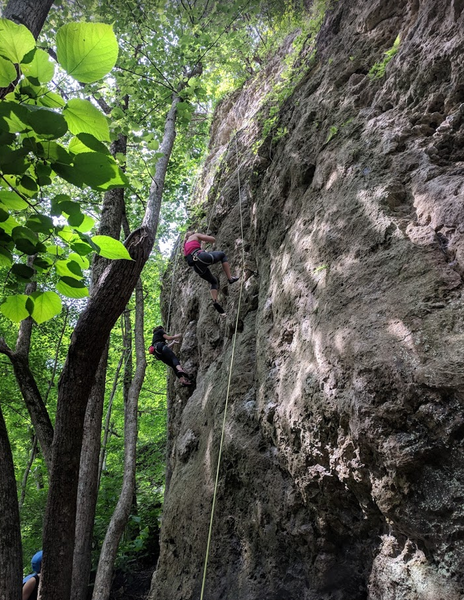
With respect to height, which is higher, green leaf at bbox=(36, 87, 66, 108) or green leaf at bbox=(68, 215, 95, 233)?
green leaf at bbox=(36, 87, 66, 108)

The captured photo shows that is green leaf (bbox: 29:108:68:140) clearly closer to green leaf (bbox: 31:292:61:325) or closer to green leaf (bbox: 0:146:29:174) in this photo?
green leaf (bbox: 0:146:29:174)

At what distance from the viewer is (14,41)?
1.03 m

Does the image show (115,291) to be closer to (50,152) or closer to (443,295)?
(50,152)

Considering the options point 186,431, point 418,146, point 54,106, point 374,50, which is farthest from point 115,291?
point 374,50

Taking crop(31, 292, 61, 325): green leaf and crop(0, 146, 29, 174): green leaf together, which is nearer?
crop(0, 146, 29, 174): green leaf

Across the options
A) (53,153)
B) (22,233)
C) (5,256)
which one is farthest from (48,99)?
(5,256)

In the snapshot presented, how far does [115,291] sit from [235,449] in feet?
7.67

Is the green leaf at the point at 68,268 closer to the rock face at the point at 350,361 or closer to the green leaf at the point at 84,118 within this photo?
the green leaf at the point at 84,118

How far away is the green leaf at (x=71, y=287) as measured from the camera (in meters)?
1.42

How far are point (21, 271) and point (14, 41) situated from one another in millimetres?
697

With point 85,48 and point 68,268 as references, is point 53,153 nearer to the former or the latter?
point 85,48

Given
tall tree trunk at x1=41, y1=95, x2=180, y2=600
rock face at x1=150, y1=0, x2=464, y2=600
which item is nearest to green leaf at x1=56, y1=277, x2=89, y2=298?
tall tree trunk at x1=41, y1=95, x2=180, y2=600

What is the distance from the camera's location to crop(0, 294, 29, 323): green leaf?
144cm

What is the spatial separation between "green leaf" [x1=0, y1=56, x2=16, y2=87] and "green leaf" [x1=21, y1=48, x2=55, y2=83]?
31 mm
